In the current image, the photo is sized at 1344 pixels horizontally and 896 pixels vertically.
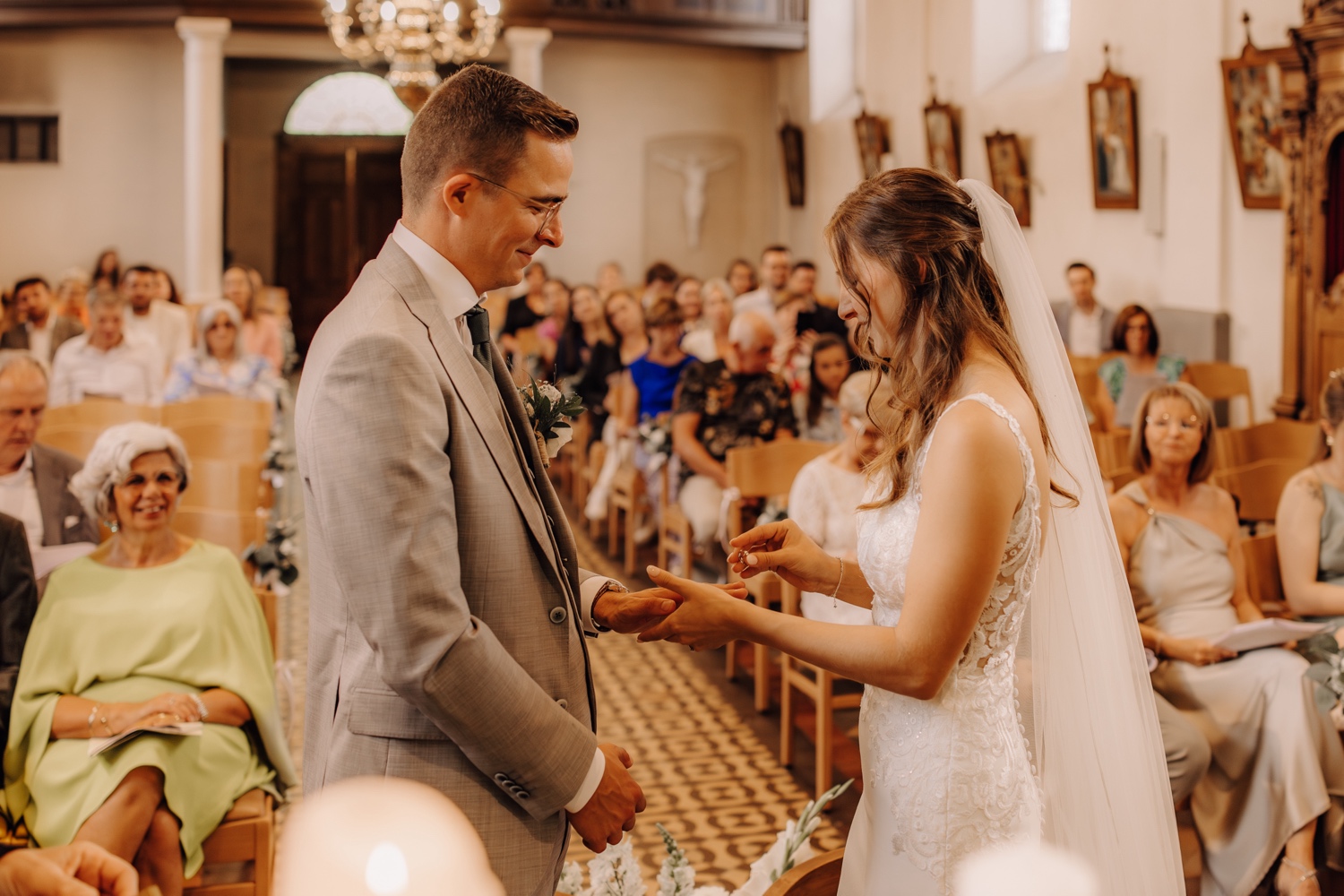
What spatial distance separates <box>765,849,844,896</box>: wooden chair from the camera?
205 cm

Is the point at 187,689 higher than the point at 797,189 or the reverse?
the reverse

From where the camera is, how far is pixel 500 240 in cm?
191

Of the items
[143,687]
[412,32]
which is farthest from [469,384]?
[412,32]

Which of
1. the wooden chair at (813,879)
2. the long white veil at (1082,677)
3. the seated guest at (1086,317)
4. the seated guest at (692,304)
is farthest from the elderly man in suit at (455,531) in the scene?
the seated guest at (1086,317)

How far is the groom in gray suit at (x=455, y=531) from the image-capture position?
5.63ft

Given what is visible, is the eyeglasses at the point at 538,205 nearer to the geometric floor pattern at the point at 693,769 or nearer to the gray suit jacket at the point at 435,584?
the gray suit jacket at the point at 435,584

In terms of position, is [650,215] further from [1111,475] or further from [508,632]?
[508,632]

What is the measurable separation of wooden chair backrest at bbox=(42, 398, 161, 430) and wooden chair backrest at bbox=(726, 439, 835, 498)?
2.78 m

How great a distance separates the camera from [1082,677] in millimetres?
2395

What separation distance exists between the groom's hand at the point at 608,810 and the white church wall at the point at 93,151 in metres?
16.9

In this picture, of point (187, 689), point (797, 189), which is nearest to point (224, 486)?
point (187, 689)

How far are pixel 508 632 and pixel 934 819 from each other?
839 millimetres

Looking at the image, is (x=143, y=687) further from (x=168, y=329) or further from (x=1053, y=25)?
(x=1053, y=25)

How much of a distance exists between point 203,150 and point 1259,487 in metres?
13.3
